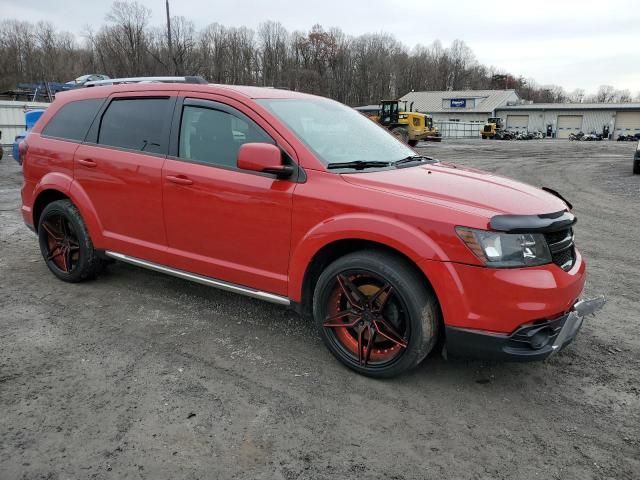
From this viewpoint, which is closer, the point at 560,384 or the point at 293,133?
the point at 560,384

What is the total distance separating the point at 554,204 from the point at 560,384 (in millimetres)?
1170

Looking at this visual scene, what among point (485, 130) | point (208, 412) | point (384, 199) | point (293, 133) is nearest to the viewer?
point (208, 412)

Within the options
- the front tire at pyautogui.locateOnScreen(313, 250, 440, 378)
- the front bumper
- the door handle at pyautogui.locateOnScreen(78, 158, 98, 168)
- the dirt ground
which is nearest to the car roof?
the door handle at pyautogui.locateOnScreen(78, 158, 98, 168)

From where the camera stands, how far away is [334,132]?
387 centimetres

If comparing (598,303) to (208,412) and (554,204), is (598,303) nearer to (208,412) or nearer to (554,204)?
(554,204)

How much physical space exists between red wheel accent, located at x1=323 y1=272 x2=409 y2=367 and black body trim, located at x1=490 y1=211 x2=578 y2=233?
736mm

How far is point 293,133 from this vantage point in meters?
3.52

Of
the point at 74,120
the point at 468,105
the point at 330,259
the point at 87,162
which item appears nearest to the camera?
the point at 330,259

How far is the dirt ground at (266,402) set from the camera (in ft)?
8.09

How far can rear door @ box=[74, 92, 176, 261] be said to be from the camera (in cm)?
408

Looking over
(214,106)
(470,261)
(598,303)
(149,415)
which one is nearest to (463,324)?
(470,261)

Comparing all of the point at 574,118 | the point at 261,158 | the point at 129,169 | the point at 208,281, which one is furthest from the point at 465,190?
the point at 574,118

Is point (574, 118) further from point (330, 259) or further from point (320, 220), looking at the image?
point (320, 220)

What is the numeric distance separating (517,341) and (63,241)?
14.0 ft
